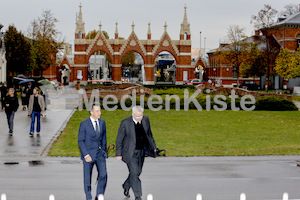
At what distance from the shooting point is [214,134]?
1723cm

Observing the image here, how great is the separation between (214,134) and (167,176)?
737cm

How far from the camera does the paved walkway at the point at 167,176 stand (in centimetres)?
862

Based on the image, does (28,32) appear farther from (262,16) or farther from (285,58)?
(285,58)

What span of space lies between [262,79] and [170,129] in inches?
2044

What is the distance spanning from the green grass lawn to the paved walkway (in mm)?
904

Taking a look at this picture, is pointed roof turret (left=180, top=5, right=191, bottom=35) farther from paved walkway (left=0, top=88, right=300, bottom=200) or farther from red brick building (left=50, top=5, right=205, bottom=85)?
paved walkway (left=0, top=88, right=300, bottom=200)

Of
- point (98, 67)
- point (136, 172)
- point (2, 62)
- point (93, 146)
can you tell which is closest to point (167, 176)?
point (136, 172)

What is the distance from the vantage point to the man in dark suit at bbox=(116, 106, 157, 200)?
312 inches

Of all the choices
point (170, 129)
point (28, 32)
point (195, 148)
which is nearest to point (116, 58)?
point (28, 32)

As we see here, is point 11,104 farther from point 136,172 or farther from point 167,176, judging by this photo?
point 136,172

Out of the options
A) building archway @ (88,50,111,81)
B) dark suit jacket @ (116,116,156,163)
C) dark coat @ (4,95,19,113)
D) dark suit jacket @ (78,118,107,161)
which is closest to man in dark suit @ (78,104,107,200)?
dark suit jacket @ (78,118,107,161)

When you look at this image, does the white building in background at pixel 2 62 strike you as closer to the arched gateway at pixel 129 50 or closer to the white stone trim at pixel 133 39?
the arched gateway at pixel 129 50

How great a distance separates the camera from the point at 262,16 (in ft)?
175

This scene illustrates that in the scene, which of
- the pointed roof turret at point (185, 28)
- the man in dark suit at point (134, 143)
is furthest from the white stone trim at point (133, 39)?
the man in dark suit at point (134, 143)
